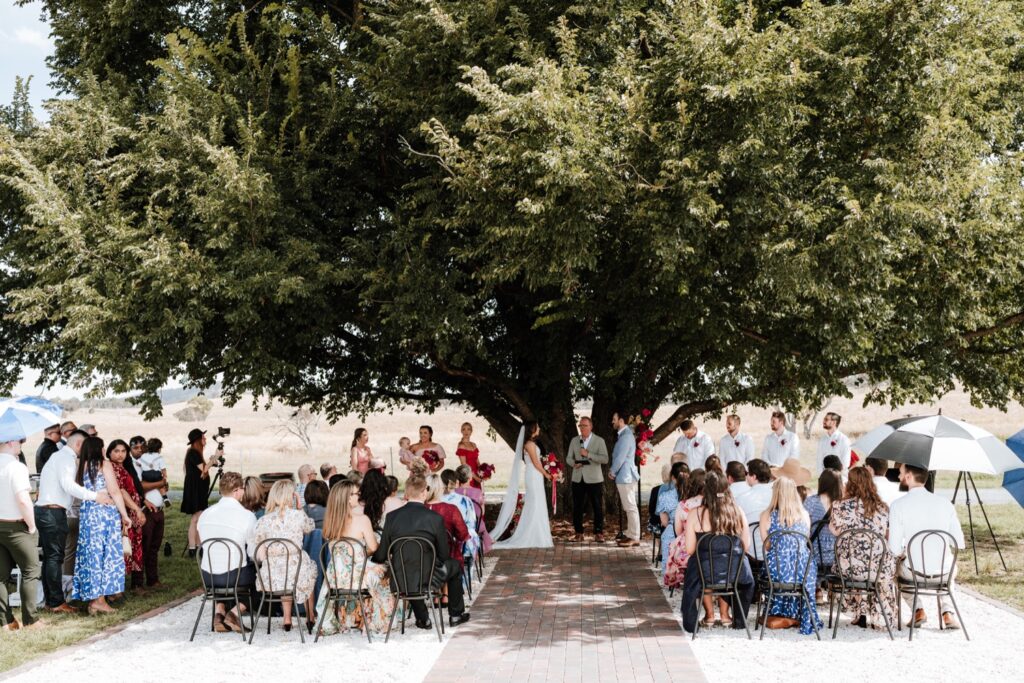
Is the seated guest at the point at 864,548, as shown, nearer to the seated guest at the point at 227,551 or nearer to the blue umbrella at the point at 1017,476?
the blue umbrella at the point at 1017,476

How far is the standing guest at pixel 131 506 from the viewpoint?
449 inches

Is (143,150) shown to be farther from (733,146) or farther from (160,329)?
(733,146)

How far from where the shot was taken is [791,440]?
15.9 m

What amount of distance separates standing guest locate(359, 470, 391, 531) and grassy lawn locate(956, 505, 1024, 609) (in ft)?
24.3

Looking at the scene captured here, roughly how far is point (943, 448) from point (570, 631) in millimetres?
4967

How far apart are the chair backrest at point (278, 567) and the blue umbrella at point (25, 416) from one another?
3382 mm

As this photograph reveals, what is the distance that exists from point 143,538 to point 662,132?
332 inches

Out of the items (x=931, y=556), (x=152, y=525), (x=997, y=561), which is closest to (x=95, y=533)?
(x=152, y=525)

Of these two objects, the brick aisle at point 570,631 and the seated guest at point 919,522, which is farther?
the seated guest at point 919,522

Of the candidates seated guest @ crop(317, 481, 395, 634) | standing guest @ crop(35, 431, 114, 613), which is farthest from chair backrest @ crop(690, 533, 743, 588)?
standing guest @ crop(35, 431, 114, 613)

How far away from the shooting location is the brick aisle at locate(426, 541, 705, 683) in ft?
26.5

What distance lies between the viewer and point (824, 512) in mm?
10523

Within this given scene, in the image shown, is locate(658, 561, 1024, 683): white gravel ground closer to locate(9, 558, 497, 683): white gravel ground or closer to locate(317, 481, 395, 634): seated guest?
locate(9, 558, 497, 683): white gravel ground

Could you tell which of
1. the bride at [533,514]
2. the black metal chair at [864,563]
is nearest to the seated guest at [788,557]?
the black metal chair at [864,563]
